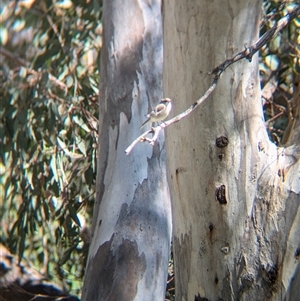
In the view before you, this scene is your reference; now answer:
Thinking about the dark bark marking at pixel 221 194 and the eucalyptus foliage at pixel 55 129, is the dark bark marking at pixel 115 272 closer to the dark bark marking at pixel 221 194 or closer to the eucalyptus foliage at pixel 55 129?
the dark bark marking at pixel 221 194

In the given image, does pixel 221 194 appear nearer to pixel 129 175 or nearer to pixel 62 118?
pixel 129 175

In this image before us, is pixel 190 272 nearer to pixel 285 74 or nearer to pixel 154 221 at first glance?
pixel 154 221

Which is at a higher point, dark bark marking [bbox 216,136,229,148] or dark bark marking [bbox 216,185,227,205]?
dark bark marking [bbox 216,136,229,148]

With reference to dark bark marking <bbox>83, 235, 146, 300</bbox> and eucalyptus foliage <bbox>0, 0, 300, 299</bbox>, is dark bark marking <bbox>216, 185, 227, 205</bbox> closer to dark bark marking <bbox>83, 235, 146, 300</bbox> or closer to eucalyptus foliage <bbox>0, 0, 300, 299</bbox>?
dark bark marking <bbox>83, 235, 146, 300</bbox>

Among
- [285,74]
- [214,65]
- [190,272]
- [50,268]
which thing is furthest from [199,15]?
[50,268]

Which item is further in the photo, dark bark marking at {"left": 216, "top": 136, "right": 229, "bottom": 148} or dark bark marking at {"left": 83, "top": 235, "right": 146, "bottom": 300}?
dark bark marking at {"left": 83, "top": 235, "right": 146, "bottom": 300}

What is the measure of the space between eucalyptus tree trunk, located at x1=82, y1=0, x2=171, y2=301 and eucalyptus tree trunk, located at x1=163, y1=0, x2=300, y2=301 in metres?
0.32

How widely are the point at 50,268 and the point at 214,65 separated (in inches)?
117

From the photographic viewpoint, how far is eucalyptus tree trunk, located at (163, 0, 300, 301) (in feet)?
5.23

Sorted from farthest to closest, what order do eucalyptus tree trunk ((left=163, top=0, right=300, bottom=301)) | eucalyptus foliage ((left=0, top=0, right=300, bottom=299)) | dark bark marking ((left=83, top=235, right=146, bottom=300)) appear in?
1. eucalyptus foliage ((left=0, top=0, right=300, bottom=299))
2. dark bark marking ((left=83, top=235, right=146, bottom=300))
3. eucalyptus tree trunk ((left=163, top=0, right=300, bottom=301))

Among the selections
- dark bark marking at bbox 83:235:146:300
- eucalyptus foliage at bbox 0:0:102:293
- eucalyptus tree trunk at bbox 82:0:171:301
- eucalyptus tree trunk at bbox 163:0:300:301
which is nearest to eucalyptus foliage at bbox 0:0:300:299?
eucalyptus foliage at bbox 0:0:102:293

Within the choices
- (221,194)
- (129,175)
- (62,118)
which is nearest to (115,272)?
(129,175)

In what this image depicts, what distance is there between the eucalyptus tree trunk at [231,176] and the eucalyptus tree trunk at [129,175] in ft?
1.04

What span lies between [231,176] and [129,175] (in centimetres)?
62
